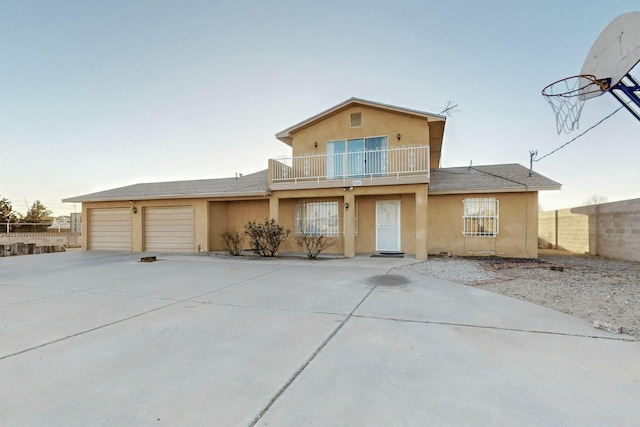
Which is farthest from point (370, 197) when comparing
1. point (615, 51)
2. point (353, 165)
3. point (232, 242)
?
point (615, 51)

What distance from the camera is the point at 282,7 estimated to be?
39.4ft

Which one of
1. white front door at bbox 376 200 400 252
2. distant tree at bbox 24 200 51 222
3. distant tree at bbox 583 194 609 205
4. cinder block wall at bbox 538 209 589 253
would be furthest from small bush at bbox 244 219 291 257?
distant tree at bbox 583 194 609 205

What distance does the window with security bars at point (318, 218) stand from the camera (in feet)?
43.1

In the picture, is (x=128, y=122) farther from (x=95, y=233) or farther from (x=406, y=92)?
(x=406, y=92)

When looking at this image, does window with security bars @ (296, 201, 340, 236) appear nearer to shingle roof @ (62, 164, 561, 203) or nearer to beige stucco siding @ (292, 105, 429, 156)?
shingle roof @ (62, 164, 561, 203)

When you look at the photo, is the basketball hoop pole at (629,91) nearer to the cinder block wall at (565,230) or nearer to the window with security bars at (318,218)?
the cinder block wall at (565,230)

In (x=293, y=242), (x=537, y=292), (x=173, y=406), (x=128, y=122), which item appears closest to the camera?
(x=173, y=406)

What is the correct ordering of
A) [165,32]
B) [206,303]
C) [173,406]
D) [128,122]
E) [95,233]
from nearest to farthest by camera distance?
[173,406]
[206,303]
[165,32]
[128,122]
[95,233]

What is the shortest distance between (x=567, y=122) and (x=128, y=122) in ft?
62.4

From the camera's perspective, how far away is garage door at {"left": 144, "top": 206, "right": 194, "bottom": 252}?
14.5m

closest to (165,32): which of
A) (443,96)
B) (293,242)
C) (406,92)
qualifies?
(293,242)

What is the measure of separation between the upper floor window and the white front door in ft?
11.5

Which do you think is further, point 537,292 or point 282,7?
point 282,7

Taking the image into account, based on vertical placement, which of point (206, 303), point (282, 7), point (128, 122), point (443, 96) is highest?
point (282, 7)
